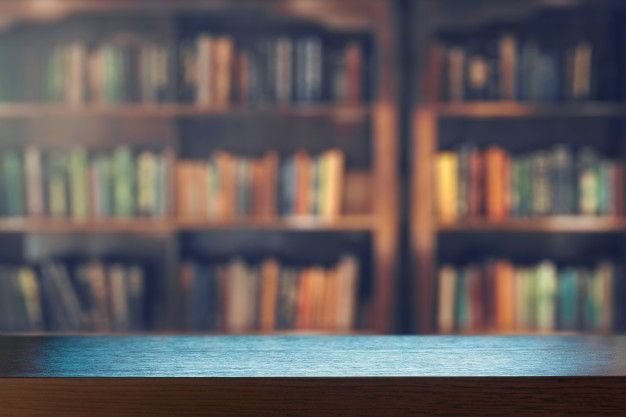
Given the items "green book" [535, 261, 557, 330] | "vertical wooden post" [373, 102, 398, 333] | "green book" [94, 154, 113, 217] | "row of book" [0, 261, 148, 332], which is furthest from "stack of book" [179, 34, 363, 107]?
"green book" [535, 261, 557, 330]

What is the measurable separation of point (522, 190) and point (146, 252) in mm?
1432

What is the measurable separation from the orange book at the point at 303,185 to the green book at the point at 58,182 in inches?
32.6

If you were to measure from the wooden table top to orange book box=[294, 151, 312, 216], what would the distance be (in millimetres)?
1840

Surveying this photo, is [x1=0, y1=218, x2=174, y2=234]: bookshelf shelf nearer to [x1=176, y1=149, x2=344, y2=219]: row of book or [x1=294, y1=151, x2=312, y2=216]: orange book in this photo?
[x1=176, y1=149, x2=344, y2=219]: row of book

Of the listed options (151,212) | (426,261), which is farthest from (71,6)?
(426,261)

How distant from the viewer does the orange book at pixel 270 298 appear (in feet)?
8.67

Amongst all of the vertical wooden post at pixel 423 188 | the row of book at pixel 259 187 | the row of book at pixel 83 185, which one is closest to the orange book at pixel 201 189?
the row of book at pixel 259 187

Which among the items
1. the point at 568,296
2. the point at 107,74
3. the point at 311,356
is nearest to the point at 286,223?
the point at 107,74

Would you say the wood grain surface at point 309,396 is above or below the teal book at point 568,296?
above

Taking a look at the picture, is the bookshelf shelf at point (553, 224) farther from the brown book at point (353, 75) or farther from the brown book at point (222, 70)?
the brown book at point (222, 70)

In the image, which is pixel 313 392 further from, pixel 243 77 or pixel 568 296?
pixel 568 296

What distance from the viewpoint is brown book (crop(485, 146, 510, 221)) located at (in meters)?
2.55

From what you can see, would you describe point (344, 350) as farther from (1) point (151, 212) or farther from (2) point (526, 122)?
(2) point (526, 122)

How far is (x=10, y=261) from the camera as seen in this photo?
2801 millimetres
